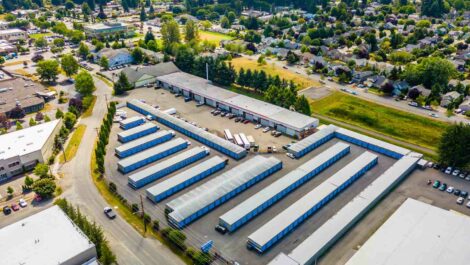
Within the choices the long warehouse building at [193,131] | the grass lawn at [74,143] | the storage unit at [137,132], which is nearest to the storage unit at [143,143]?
the storage unit at [137,132]

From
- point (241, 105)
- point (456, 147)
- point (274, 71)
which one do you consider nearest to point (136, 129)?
point (241, 105)

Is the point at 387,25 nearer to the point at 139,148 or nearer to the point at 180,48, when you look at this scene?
the point at 180,48

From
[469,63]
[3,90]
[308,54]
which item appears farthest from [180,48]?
[469,63]

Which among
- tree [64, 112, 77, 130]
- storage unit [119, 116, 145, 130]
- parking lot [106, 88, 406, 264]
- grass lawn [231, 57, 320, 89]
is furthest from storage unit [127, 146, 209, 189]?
grass lawn [231, 57, 320, 89]

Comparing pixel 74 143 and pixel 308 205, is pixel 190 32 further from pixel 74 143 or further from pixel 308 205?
pixel 308 205

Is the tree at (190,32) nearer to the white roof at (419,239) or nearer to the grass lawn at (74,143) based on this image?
the grass lawn at (74,143)

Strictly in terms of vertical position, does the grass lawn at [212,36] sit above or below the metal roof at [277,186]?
above

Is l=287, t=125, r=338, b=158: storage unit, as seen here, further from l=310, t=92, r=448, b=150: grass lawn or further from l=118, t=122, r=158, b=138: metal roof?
l=118, t=122, r=158, b=138: metal roof
